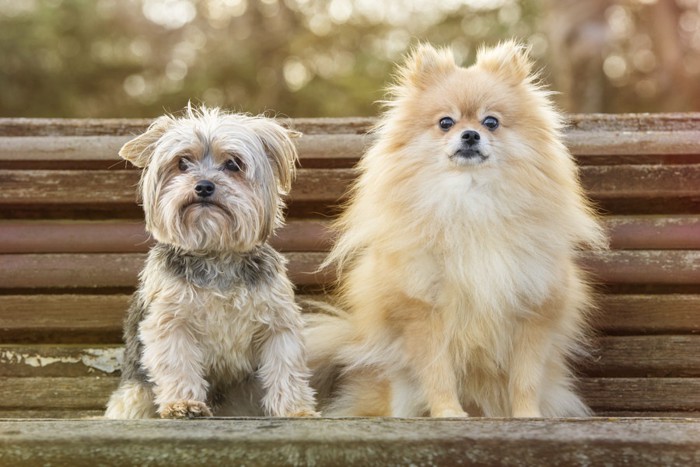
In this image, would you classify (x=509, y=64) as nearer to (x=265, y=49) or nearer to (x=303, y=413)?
(x=303, y=413)

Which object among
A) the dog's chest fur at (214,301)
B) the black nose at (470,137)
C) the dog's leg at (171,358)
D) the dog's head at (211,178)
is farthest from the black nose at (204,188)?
the black nose at (470,137)

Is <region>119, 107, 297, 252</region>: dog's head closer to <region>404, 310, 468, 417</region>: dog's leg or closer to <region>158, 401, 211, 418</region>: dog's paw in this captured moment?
<region>158, 401, 211, 418</region>: dog's paw

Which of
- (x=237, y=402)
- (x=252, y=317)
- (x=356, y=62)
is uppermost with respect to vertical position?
(x=356, y=62)

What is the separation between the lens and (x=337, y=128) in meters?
3.66

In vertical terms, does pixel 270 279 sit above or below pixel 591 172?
below

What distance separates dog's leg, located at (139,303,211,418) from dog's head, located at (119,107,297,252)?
23 cm

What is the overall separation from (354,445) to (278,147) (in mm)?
1234

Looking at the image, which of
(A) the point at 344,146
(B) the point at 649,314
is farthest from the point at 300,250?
(B) the point at 649,314

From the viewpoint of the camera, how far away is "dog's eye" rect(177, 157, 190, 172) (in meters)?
2.72

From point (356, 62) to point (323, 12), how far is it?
91 centimetres

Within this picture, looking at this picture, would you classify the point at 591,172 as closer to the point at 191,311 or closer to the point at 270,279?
the point at 270,279

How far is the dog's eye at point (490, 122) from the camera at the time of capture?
2887mm

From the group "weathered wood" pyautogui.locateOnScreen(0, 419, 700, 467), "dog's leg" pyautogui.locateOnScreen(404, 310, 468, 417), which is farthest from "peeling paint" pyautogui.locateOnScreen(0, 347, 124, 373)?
"weathered wood" pyautogui.locateOnScreen(0, 419, 700, 467)

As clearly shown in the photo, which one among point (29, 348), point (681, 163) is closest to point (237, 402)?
point (29, 348)
